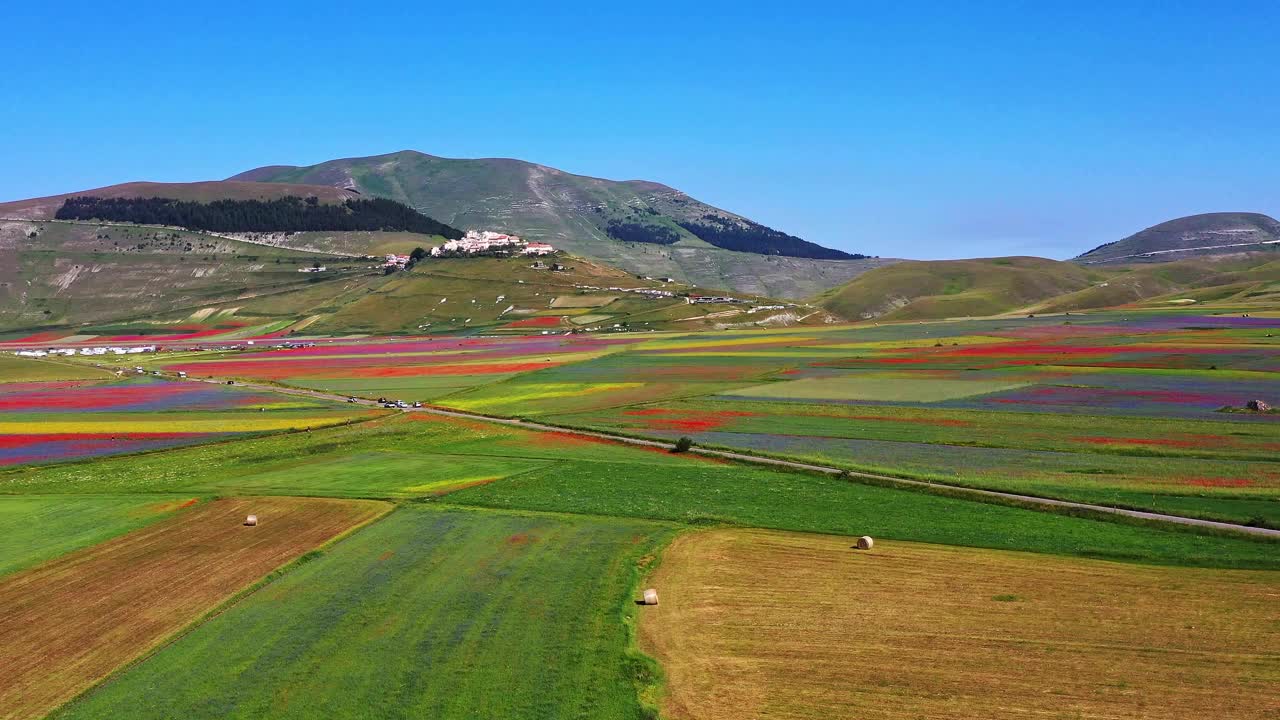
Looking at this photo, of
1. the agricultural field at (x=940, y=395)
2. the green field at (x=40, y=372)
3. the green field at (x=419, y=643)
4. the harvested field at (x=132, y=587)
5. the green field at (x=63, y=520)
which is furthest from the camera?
the green field at (x=40, y=372)

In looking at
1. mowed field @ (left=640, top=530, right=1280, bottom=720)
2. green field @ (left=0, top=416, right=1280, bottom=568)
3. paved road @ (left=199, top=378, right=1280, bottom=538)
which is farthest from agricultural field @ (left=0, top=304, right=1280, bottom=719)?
paved road @ (left=199, top=378, right=1280, bottom=538)

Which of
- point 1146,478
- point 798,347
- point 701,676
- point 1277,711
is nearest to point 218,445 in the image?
point 701,676

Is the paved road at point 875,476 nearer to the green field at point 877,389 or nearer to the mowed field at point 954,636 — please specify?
the mowed field at point 954,636

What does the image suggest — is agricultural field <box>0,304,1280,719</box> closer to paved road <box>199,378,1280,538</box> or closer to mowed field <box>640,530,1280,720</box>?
mowed field <box>640,530,1280,720</box>

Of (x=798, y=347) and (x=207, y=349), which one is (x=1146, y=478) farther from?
(x=207, y=349)

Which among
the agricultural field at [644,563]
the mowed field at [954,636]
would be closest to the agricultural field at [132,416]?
the agricultural field at [644,563]

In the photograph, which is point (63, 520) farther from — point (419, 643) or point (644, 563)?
point (644, 563)
